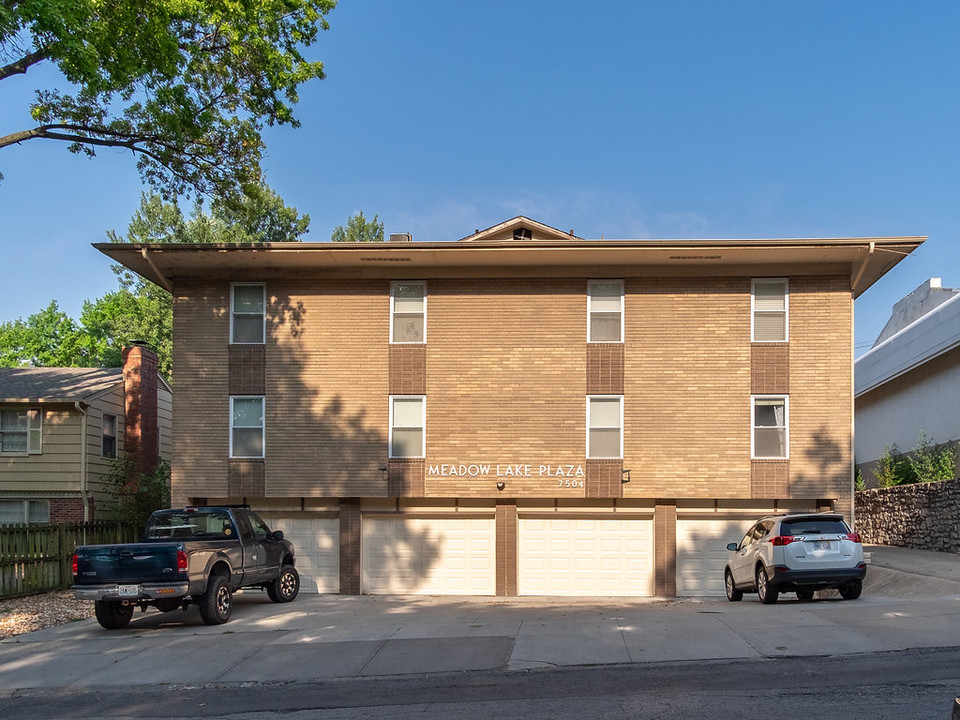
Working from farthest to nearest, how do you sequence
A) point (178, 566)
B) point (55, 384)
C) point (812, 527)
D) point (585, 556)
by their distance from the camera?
1. point (55, 384)
2. point (585, 556)
3. point (812, 527)
4. point (178, 566)

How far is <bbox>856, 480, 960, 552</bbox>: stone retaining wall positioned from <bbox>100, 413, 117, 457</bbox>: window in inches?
894

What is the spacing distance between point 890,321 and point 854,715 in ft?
124

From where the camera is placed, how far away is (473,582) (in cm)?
2361

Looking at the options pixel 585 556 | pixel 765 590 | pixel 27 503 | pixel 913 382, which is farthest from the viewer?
pixel 913 382

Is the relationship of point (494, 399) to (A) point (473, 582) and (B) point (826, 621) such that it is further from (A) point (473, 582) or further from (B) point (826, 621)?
(B) point (826, 621)

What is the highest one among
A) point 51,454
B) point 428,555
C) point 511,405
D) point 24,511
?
point 511,405

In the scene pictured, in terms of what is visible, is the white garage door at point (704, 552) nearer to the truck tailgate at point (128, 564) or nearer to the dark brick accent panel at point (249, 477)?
the dark brick accent panel at point (249, 477)

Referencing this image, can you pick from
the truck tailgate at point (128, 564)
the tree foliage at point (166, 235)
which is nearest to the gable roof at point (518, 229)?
the truck tailgate at point (128, 564)

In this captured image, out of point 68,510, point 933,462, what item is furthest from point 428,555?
point 933,462

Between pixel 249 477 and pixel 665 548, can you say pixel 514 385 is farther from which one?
pixel 249 477

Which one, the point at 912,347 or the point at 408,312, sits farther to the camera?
the point at 912,347

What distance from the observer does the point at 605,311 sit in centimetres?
2370

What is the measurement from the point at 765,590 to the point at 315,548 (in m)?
11.2

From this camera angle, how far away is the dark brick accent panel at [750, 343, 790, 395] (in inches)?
908
